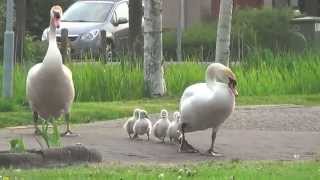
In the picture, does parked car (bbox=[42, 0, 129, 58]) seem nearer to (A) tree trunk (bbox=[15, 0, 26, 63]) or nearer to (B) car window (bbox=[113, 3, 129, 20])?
(B) car window (bbox=[113, 3, 129, 20])

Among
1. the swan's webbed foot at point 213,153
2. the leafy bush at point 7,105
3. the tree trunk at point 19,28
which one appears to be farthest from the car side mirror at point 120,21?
the swan's webbed foot at point 213,153

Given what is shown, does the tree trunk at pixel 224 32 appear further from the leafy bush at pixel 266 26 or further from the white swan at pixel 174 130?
the leafy bush at pixel 266 26

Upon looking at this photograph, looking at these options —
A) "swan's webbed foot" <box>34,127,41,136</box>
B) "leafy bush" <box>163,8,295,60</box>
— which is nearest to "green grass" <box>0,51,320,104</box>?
"swan's webbed foot" <box>34,127,41,136</box>

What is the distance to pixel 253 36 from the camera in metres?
26.5

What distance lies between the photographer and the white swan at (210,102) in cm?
1053

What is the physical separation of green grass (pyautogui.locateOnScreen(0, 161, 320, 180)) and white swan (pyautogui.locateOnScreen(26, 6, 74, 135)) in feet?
8.48

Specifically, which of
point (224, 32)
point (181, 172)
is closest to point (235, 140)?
point (181, 172)

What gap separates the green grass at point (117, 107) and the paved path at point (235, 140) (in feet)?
1.70

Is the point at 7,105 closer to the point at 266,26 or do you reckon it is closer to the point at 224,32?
the point at 224,32

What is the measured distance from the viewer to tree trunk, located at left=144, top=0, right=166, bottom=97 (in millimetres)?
17469

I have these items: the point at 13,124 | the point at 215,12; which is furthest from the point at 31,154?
the point at 215,12

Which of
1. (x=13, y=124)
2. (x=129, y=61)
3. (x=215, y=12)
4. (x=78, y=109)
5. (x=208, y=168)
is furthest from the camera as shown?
(x=215, y=12)

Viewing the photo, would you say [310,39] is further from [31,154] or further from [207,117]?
[31,154]

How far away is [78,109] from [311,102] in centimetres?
456
